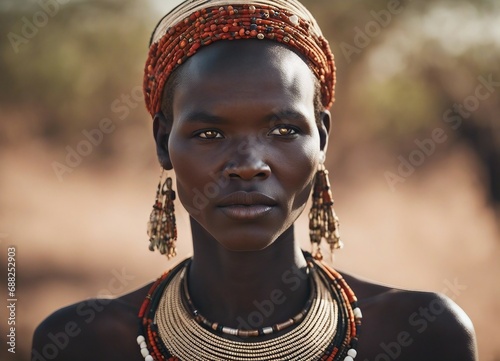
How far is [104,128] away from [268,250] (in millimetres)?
11912

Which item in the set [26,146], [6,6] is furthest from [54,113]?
[6,6]

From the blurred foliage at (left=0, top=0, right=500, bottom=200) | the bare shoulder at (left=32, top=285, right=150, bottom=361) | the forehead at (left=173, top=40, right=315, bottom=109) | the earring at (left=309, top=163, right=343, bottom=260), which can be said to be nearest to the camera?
the forehead at (left=173, top=40, right=315, bottom=109)

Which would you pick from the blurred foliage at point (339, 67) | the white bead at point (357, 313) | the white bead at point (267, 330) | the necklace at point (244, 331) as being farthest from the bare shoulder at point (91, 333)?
the blurred foliage at point (339, 67)

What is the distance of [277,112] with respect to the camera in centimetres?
265

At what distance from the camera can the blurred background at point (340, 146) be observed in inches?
378

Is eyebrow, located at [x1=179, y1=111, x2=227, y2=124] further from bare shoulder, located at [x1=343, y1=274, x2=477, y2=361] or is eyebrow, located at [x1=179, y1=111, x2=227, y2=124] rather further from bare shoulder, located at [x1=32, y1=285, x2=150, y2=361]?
bare shoulder, located at [x1=343, y1=274, x2=477, y2=361]

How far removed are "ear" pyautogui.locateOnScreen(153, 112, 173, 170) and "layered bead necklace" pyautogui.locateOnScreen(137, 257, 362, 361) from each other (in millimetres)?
571

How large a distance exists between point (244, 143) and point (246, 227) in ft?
1.05

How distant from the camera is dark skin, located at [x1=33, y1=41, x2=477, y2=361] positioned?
8.64 ft

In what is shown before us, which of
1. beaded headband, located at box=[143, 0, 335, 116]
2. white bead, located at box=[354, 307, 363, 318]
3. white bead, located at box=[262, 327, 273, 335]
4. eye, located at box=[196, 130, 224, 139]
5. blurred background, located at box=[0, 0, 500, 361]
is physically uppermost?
blurred background, located at box=[0, 0, 500, 361]

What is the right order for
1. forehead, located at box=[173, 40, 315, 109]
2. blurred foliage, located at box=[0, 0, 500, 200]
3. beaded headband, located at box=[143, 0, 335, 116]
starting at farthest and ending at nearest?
blurred foliage, located at box=[0, 0, 500, 200] → beaded headband, located at box=[143, 0, 335, 116] → forehead, located at box=[173, 40, 315, 109]

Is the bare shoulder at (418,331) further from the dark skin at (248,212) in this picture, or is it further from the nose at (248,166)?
the nose at (248,166)

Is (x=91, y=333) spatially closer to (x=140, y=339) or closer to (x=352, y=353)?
(x=140, y=339)

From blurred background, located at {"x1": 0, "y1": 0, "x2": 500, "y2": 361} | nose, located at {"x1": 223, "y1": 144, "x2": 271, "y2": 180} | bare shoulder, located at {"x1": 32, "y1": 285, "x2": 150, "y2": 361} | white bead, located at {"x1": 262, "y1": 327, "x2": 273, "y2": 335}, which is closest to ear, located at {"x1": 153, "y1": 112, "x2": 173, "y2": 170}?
nose, located at {"x1": 223, "y1": 144, "x2": 271, "y2": 180}
